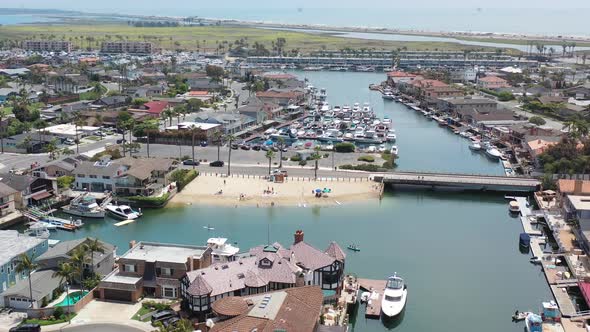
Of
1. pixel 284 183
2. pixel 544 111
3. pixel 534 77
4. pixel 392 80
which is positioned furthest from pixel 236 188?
pixel 534 77

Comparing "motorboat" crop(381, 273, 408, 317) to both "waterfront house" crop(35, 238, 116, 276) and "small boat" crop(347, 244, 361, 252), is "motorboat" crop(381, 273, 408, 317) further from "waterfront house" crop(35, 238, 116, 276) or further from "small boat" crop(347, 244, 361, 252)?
"waterfront house" crop(35, 238, 116, 276)

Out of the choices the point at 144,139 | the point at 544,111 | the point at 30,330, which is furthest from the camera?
the point at 544,111

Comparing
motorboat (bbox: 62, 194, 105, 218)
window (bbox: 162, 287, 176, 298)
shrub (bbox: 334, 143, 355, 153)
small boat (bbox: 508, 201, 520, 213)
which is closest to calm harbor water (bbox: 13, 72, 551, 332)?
small boat (bbox: 508, 201, 520, 213)

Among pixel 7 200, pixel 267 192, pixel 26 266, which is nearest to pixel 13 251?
pixel 26 266

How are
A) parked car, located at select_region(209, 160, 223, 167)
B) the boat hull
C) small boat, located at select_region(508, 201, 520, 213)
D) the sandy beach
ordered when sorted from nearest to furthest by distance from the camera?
the boat hull, small boat, located at select_region(508, 201, 520, 213), the sandy beach, parked car, located at select_region(209, 160, 223, 167)

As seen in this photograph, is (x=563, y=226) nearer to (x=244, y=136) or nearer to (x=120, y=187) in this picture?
(x=120, y=187)

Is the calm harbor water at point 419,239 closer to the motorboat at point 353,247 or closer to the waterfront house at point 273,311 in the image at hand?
the motorboat at point 353,247

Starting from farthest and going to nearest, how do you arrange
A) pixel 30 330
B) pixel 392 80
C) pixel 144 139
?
pixel 392 80, pixel 144 139, pixel 30 330
